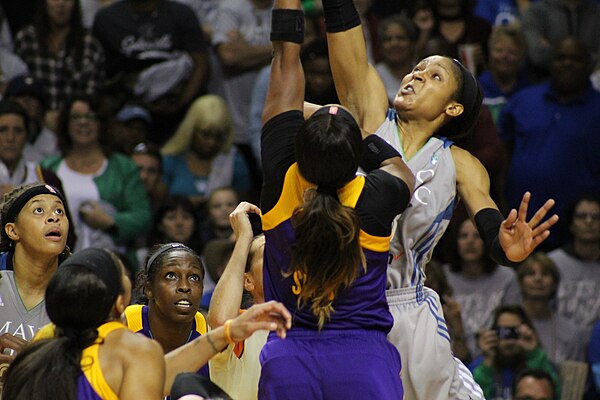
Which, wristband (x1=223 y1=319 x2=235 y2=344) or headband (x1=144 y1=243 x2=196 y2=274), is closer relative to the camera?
wristband (x1=223 y1=319 x2=235 y2=344)

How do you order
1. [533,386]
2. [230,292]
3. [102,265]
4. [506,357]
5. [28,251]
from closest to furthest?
[102,265] < [230,292] < [28,251] < [533,386] < [506,357]

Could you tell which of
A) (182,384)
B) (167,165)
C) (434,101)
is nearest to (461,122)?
(434,101)

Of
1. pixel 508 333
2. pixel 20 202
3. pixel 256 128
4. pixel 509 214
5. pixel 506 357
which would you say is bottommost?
pixel 506 357

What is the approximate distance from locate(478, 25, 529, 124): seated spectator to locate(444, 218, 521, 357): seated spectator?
1.29m

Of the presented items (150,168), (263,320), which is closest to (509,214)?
(263,320)

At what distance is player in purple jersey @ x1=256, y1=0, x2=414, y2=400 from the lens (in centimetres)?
381

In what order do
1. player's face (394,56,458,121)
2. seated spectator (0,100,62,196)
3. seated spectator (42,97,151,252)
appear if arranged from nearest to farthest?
player's face (394,56,458,121) < seated spectator (0,100,62,196) < seated spectator (42,97,151,252)

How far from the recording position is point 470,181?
4562 mm

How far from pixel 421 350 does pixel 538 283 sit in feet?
12.1

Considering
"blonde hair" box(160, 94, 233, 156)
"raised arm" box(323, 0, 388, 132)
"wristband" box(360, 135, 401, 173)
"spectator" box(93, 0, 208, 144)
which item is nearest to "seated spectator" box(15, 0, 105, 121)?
"spectator" box(93, 0, 208, 144)

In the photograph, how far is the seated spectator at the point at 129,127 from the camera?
8609mm

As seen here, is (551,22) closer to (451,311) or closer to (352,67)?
(451,311)

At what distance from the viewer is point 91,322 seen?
3633mm

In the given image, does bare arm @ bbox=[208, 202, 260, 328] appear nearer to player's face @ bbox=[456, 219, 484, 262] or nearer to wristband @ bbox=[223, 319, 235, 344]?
wristband @ bbox=[223, 319, 235, 344]
